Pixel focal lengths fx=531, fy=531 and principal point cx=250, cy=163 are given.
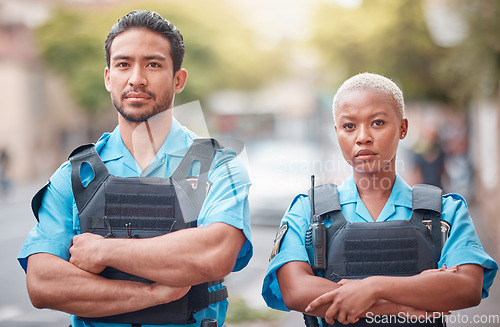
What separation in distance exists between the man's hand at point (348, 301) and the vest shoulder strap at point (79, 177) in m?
1.04

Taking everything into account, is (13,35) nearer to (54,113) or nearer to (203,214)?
(54,113)

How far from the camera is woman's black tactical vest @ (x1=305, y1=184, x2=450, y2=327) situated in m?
2.25

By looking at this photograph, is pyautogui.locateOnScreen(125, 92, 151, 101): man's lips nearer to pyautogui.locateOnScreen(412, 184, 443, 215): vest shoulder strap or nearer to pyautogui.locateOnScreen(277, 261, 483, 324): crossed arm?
pyautogui.locateOnScreen(277, 261, 483, 324): crossed arm

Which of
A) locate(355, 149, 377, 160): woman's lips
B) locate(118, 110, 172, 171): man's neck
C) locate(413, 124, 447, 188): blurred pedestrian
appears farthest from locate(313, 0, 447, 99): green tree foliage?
locate(118, 110, 172, 171): man's neck

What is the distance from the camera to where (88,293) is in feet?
7.01

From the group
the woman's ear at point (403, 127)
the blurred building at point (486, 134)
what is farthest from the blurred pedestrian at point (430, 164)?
the woman's ear at point (403, 127)

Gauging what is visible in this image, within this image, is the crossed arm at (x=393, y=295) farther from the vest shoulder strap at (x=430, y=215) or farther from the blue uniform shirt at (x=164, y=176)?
the blue uniform shirt at (x=164, y=176)

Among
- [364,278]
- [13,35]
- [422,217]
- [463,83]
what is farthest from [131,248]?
[13,35]

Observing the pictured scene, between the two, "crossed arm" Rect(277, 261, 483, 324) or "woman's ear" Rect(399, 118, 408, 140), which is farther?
"woman's ear" Rect(399, 118, 408, 140)

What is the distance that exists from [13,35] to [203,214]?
27.2m

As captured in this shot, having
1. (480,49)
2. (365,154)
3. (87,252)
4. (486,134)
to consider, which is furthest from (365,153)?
(486,134)

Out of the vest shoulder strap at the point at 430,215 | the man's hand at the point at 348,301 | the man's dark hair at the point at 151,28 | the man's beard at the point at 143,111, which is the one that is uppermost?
Result: the man's dark hair at the point at 151,28

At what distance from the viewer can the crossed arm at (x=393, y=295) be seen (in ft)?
6.81

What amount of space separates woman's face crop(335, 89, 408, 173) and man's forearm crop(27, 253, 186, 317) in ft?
3.18
